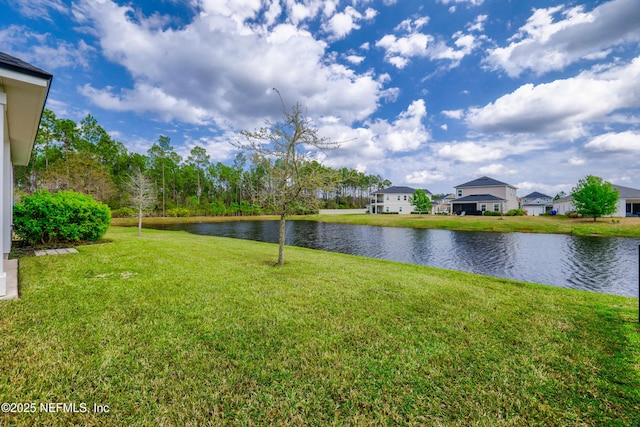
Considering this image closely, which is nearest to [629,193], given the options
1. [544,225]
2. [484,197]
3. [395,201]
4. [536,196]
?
[484,197]

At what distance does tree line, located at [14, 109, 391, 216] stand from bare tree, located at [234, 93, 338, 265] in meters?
0.13

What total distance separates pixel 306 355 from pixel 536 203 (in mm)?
75596

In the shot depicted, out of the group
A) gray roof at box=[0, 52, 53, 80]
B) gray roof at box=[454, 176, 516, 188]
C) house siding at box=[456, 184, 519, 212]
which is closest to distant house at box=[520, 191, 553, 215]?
house siding at box=[456, 184, 519, 212]

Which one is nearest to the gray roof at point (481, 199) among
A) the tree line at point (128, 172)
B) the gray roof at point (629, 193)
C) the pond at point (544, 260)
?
the gray roof at point (629, 193)

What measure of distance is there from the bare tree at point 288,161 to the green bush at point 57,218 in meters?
6.85

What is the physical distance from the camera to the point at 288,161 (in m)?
7.35

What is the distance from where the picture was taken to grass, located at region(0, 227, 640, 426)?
223 centimetres

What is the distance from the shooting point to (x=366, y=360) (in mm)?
2986

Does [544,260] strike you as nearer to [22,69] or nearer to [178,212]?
[22,69]

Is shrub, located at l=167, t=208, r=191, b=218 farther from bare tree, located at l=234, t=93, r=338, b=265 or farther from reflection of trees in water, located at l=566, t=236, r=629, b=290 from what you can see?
reflection of trees in water, located at l=566, t=236, r=629, b=290

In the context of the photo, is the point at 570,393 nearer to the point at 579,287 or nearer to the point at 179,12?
the point at 579,287

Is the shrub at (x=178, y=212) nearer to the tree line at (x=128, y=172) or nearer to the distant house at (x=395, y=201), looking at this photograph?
the tree line at (x=128, y=172)

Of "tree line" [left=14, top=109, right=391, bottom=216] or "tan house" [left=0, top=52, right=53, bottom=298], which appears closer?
"tan house" [left=0, top=52, right=53, bottom=298]

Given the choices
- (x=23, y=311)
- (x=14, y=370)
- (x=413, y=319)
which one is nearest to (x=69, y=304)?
(x=23, y=311)
